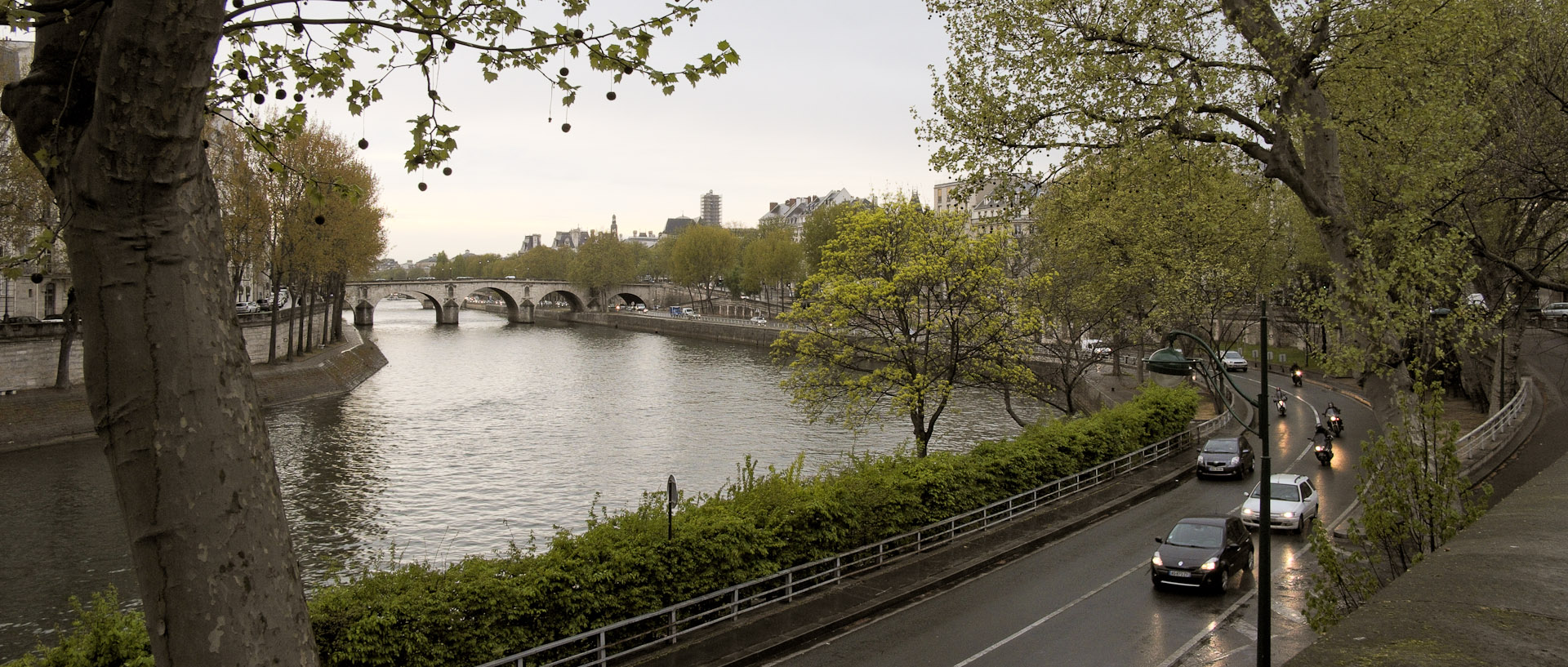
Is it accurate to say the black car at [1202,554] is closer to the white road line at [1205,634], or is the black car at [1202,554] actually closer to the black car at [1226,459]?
the white road line at [1205,634]

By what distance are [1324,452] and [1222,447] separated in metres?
3.90

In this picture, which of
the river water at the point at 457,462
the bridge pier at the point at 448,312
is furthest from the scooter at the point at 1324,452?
the bridge pier at the point at 448,312

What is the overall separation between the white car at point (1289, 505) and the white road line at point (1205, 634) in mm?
4093

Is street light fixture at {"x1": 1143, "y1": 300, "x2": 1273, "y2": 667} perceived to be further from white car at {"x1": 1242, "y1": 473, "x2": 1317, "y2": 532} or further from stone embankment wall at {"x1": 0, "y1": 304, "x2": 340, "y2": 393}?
stone embankment wall at {"x1": 0, "y1": 304, "x2": 340, "y2": 393}

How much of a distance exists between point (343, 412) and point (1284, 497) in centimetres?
3613

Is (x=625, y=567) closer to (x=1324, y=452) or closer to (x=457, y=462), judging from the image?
(x=457, y=462)

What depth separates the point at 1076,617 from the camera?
1420 cm

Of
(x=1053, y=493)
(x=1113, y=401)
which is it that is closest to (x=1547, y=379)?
(x=1113, y=401)

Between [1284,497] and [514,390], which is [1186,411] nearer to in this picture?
[1284,497]

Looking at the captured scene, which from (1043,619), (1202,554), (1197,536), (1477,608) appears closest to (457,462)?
(1043,619)

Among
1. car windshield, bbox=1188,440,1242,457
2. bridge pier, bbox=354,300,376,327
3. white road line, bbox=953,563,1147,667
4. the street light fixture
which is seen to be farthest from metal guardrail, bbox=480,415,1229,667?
bridge pier, bbox=354,300,376,327

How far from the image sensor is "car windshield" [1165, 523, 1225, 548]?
1599 cm

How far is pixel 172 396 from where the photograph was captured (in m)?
3.84

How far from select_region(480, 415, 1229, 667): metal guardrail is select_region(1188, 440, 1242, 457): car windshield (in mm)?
5601
